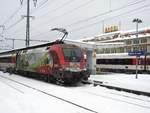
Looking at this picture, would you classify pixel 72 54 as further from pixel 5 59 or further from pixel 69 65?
pixel 5 59

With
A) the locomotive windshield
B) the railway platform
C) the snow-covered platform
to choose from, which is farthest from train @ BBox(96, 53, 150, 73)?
the locomotive windshield

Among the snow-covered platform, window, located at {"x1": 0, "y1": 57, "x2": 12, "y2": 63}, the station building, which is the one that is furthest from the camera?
the station building

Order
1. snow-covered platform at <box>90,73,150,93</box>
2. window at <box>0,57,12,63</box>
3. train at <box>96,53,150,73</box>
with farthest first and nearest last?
train at <box>96,53,150,73</box> < window at <box>0,57,12,63</box> < snow-covered platform at <box>90,73,150,93</box>

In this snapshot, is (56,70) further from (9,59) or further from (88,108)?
(9,59)

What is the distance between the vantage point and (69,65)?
20.7m

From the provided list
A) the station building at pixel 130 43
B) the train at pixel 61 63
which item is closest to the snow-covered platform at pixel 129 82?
the train at pixel 61 63

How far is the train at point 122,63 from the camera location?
1849 inches

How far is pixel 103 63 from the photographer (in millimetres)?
56000

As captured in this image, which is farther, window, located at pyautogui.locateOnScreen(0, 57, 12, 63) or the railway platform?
window, located at pyautogui.locateOnScreen(0, 57, 12, 63)

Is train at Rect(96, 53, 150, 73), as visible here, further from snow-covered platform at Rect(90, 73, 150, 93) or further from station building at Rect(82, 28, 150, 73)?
snow-covered platform at Rect(90, 73, 150, 93)

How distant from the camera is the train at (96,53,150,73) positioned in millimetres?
46969

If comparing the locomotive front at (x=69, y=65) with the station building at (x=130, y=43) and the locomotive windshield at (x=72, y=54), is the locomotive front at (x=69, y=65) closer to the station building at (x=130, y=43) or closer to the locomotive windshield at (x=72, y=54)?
the locomotive windshield at (x=72, y=54)

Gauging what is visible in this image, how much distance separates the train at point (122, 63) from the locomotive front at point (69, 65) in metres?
26.9

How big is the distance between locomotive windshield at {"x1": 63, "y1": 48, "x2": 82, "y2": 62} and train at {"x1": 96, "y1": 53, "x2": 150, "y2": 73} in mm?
26726
